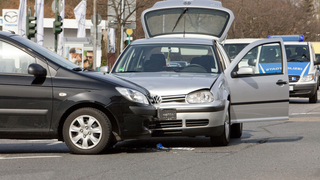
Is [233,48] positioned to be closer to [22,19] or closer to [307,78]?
[307,78]

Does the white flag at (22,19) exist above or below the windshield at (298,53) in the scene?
above

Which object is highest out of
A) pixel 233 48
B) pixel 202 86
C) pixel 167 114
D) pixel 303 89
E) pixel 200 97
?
pixel 233 48

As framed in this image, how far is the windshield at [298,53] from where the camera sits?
18.6 metres

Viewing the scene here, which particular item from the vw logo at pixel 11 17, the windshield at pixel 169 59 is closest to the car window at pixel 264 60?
the windshield at pixel 169 59

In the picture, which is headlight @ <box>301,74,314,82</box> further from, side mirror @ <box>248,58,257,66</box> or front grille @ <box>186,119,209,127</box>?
front grille @ <box>186,119,209,127</box>

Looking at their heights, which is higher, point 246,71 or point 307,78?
point 246,71

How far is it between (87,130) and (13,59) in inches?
53.8

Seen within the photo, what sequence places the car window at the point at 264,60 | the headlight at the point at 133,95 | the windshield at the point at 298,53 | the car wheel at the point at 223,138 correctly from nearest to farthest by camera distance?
the headlight at the point at 133,95
the car wheel at the point at 223,138
the car window at the point at 264,60
the windshield at the point at 298,53

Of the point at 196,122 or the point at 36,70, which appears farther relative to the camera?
the point at 196,122

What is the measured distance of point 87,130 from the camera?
6.87 m

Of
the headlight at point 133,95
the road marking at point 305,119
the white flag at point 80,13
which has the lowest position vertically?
the road marking at point 305,119

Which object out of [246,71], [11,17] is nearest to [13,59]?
[246,71]

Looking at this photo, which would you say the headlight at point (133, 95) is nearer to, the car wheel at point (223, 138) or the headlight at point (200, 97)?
the headlight at point (200, 97)

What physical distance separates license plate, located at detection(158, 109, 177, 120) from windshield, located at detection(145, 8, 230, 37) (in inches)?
188
